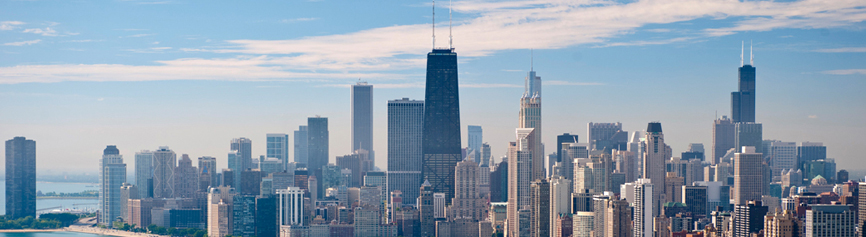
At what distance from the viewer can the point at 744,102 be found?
51500 mm

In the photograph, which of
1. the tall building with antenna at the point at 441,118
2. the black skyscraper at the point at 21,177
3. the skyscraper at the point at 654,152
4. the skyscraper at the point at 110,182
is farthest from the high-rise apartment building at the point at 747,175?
the black skyscraper at the point at 21,177

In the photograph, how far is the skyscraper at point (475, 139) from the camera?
61.1 metres

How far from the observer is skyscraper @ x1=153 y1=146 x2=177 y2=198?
56.2 meters

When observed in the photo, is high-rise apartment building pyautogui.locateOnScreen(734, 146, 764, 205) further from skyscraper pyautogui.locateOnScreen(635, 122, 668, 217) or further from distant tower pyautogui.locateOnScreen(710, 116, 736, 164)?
skyscraper pyautogui.locateOnScreen(635, 122, 668, 217)

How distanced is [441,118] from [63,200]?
29072mm

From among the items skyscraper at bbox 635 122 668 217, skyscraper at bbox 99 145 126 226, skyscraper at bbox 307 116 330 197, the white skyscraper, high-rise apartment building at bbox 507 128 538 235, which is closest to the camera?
the white skyscraper

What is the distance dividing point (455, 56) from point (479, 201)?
11286mm

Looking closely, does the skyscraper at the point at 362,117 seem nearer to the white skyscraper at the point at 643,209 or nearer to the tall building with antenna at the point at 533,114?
the tall building with antenna at the point at 533,114

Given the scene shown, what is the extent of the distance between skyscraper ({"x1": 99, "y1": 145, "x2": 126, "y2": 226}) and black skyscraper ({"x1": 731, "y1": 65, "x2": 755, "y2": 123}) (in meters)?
32.1

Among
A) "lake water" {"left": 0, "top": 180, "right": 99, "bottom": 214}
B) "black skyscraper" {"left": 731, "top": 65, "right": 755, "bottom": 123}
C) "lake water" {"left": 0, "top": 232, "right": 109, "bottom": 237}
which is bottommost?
"lake water" {"left": 0, "top": 232, "right": 109, "bottom": 237}

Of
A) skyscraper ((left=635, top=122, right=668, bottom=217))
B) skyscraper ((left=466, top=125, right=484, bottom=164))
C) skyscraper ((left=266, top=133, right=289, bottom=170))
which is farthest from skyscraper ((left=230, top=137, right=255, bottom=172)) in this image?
skyscraper ((left=635, top=122, right=668, bottom=217))

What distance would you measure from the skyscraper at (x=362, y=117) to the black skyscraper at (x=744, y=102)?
2687 cm

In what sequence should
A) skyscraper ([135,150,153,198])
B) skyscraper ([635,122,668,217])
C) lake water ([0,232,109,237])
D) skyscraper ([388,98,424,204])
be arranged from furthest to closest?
skyscraper ([388,98,424,204]), skyscraper ([135,150,153,198]), lake water ([0,232,109,237]), skyscraper ([635,122,668,217])

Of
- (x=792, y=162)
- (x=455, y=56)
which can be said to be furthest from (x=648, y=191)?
(x=455, y=56)
